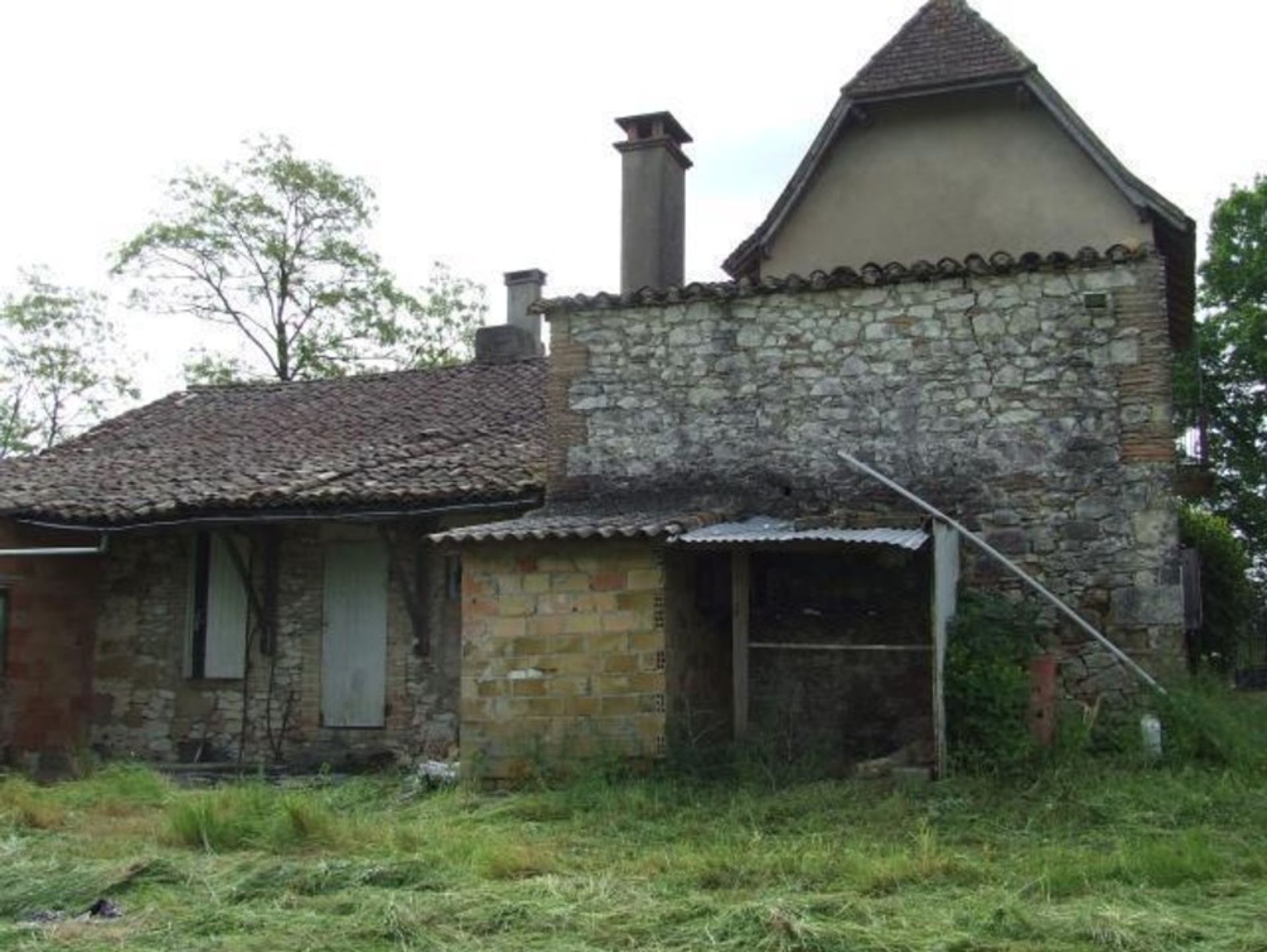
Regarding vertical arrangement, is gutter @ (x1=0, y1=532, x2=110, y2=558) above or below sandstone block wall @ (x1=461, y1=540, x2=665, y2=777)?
above

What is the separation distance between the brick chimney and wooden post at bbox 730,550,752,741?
306 inches

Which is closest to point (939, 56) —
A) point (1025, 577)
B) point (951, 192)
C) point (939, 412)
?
point (951, 192)

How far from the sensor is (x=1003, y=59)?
14.3 meters

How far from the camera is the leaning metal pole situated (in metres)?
10.3

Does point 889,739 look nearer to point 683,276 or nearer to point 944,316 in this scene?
point 944,316

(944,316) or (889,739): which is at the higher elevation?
(944,316)

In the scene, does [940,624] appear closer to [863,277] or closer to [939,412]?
[939,412]

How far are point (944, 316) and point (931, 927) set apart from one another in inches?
259

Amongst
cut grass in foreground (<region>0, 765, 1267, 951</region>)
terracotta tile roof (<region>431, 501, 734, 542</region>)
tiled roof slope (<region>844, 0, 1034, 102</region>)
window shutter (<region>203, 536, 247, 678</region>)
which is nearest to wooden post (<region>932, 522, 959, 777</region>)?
cut grass in foreground (<region>0, 765, 1267, 951</region>)

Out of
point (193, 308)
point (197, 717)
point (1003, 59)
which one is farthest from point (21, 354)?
point (1003, 59)

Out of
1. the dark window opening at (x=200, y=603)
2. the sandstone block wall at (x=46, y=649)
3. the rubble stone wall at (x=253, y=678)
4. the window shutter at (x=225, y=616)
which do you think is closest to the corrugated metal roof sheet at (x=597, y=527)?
the rubble stone wall at (x=253, y=678)

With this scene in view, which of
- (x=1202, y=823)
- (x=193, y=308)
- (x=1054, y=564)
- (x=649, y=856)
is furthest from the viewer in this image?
(x=193, y=308)

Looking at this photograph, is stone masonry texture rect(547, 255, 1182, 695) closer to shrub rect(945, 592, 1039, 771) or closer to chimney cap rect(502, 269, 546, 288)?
shrub rect(945, 592, 1039, 771)

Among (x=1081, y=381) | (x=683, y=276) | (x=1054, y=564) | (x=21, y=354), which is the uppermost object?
(x=21, y=354)
